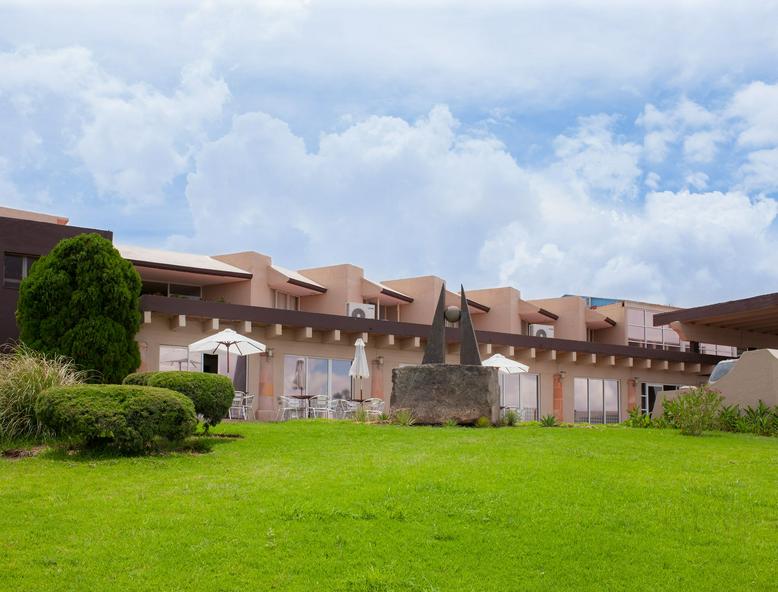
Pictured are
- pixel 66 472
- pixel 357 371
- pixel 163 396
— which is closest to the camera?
pixel 66 472

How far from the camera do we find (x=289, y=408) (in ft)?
75.6

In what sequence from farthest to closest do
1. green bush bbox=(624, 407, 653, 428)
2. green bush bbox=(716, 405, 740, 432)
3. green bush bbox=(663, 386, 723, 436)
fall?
green bush bbox=(624, 407, 653, 428) → green bush bbox=(716, 405, 740, 432) → green bush bbox=(663, 386, 723, 436)

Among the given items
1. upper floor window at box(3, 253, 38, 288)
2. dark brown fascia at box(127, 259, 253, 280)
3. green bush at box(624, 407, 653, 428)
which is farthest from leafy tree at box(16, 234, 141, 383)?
green bush at box(624, 407, 653, 428)

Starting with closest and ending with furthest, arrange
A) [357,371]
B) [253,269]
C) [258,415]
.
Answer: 1. [357,371]
2. [258,415]
3. [253,269]

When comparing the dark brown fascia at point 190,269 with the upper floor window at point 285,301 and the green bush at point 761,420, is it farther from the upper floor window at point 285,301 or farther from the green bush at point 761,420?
the green bush at point 761,420

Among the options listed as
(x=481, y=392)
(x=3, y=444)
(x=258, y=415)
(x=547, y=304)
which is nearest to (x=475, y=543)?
(x=3, y=444)

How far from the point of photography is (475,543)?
738cm

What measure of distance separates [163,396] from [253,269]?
16.3 meters

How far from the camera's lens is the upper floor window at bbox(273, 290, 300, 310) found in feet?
94.8

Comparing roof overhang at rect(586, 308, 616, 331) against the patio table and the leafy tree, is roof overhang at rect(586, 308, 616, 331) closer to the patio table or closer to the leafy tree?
the patio table

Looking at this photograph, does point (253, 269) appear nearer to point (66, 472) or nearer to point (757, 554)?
point (66, 472)

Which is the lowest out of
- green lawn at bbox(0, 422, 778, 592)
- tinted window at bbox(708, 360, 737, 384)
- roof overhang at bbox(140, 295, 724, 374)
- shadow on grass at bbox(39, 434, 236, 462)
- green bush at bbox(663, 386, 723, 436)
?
green lawn at bbox(0, 422, 778, 592)

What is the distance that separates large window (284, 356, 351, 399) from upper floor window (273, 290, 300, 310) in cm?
336

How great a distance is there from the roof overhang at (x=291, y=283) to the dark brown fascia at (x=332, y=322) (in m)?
3.09
